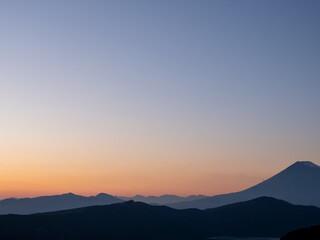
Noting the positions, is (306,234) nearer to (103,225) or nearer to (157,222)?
(103,225)

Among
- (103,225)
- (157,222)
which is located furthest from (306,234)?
(157,222)

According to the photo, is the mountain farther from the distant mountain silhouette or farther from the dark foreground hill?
the distant mountain silhouette

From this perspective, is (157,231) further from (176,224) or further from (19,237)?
(19,237)

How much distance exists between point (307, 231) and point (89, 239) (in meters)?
64.2

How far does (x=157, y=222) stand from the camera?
15188 cm

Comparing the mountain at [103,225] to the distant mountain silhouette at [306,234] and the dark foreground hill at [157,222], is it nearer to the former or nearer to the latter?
the dark foreground hill at [157,222]

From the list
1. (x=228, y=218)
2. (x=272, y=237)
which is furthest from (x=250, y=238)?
(x=228, y=218)

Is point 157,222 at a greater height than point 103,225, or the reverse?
point 157,222

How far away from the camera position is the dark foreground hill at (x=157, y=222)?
127 meters

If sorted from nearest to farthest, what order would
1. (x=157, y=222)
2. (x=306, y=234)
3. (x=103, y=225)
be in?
1. (x=306, y=234)
2. (x=103, y=225)
3. (x=157, y=222)

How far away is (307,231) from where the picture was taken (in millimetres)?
81000

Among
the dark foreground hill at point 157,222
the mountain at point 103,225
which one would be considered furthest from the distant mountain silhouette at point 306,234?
the dark foreground hill at point 157,222

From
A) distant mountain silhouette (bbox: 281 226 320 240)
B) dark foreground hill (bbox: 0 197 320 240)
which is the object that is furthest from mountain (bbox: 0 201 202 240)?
distant mountain silhouette (bbox: 281 226 320 240)

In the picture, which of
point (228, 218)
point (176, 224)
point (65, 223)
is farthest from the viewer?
point (228, 218)
